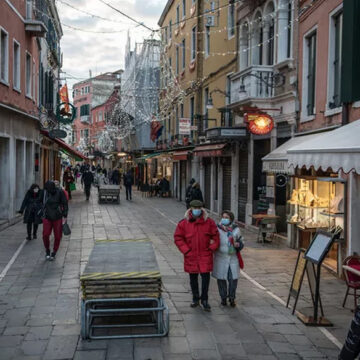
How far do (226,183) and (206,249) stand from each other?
550 inches

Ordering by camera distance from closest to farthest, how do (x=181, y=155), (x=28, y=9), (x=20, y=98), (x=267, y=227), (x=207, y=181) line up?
(x=267, y=227) < (x=20, y=98) < (x=28, y=9) < (x=207, y=181) < (x=181, y=155)

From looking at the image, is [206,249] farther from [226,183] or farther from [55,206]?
[226,183]

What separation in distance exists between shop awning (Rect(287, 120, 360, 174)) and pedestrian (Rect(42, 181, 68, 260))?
495cm

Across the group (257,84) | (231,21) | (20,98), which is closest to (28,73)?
(20,98)

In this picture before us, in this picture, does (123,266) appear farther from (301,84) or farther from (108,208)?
(108,208)

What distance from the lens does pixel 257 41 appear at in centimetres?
1720

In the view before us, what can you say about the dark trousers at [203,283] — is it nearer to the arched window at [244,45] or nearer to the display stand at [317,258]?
the display stand at [317,258]

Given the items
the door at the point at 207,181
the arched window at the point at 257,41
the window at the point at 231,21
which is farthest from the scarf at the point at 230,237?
the door at the point at 207,181

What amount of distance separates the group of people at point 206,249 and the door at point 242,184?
10718 mm

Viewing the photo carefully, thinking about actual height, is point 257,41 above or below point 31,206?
above

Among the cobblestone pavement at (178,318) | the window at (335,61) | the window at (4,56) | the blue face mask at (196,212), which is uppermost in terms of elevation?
the window at (4,56)

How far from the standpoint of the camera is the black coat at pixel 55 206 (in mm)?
10805

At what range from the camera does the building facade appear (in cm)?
1645

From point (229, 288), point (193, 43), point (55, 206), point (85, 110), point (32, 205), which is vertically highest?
point (85, 110)
